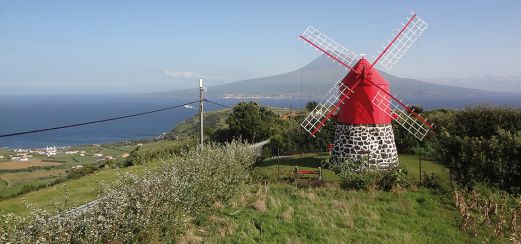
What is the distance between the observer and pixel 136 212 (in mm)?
10328

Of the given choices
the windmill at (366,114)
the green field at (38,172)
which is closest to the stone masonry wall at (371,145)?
the windmill at (366,114)

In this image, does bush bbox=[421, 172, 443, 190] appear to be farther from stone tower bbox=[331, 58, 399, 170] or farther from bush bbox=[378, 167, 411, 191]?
stone tower bbox=[331, 58, 399, 170]

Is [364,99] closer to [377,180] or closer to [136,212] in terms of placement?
[377,180]

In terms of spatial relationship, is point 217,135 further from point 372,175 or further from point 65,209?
point 65,209

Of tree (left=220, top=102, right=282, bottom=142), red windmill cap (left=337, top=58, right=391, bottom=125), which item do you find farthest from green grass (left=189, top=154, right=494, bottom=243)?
tree (left=220, top=102, right=282, bottom=142)

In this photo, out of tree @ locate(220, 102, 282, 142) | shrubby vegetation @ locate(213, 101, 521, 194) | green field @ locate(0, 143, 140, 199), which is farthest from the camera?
tree @ locate(220, 102, 282, 142)

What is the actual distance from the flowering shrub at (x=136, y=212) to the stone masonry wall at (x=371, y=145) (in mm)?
9326

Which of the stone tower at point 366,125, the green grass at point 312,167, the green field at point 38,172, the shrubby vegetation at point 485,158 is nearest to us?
the shrubby vegetation at point 485,158

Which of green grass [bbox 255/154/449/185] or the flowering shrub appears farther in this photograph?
green grass [bbox 255/154/449/185]

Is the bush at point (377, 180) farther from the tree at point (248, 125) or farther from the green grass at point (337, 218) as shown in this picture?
the tree at point (248, 125)

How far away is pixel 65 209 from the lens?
988cm

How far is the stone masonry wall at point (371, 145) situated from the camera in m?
22.0

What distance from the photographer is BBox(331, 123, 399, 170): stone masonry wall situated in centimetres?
2197

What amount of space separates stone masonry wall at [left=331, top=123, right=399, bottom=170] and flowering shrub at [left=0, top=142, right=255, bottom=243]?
9.33 metres
